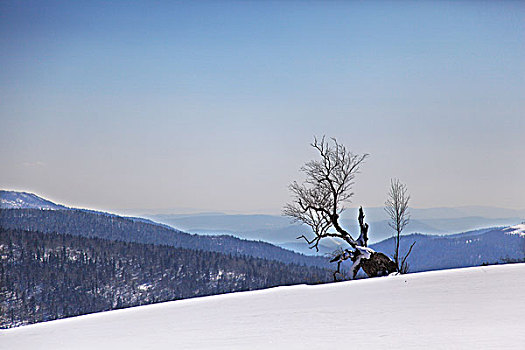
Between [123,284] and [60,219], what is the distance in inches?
2082

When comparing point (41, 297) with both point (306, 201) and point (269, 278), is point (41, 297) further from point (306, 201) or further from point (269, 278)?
point (306, 201)

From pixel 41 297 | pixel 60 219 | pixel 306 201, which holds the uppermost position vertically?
pixel 60 219

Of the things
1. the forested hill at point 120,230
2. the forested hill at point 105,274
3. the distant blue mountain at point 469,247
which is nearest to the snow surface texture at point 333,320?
the distant blue mountain at point 469,247

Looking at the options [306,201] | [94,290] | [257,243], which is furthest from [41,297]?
[306,201]

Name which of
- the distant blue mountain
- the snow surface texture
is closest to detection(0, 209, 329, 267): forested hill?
the distant blue mountain

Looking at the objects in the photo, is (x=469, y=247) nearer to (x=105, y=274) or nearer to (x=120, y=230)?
(x=105, y=274)

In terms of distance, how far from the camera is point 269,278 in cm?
8712

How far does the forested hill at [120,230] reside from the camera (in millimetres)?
124812

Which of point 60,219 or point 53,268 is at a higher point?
point 60,219

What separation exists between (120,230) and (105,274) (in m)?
40.5

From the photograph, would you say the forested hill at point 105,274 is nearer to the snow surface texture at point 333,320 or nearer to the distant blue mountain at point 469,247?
the distant blue mountain at point 469,247

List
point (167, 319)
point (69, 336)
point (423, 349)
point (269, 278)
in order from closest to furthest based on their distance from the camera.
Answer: point (423, 349), point (69, 336), point (167, 319), point (269, 278)

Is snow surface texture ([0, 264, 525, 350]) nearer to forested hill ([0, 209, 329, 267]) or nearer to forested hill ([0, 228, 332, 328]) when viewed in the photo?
forested hill ([0, 228, 332, 328])

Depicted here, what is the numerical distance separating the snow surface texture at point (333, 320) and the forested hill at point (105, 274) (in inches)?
3038
